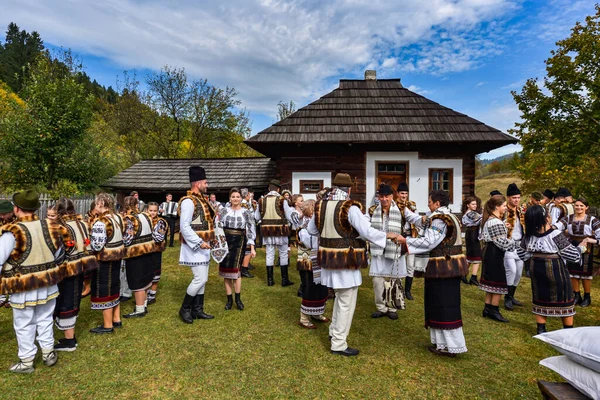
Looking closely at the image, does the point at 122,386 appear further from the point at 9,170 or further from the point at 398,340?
the point at 9,170

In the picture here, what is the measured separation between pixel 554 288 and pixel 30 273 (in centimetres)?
597

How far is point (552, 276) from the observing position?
3.92 metres

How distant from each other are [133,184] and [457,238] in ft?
50.0

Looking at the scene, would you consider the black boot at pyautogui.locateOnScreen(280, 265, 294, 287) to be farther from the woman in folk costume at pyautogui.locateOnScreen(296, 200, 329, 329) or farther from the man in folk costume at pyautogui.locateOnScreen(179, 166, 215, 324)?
the man in folk costume at pyautogui.locateOnScreen(179, 166, 215, 324)

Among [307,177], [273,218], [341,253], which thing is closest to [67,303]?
[341,253]

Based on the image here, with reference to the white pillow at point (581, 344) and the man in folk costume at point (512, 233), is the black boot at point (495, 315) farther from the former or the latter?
the white pillow at point (581, 344)

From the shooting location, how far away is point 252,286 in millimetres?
6551

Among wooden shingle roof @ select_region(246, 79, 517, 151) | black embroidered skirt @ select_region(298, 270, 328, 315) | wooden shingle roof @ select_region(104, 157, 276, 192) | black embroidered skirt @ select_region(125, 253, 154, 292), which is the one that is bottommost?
black embroidered skirt @ select_region(298, 270, 328, 315)

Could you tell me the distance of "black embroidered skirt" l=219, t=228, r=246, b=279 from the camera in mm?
5070

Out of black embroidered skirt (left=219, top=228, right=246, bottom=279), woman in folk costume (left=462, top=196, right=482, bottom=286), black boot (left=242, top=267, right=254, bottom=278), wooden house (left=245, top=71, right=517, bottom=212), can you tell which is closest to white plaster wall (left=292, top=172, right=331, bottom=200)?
wooden house (left=245, top=71, right=517, bottom=212)

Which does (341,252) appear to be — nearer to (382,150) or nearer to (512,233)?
(512,233)

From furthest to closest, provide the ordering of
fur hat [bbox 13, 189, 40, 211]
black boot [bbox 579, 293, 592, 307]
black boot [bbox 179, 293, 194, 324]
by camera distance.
A: 1. black boot [bbox 579, 293, 592, 307]
2. black boot [bbox 179, 293, 194, 324]
3. fur hat [bbox 13, 189, 40, 211]

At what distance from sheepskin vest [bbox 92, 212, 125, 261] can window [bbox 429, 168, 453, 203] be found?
388 inches

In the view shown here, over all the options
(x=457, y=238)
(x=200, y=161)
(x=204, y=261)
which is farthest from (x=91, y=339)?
(x=200, y=161)
